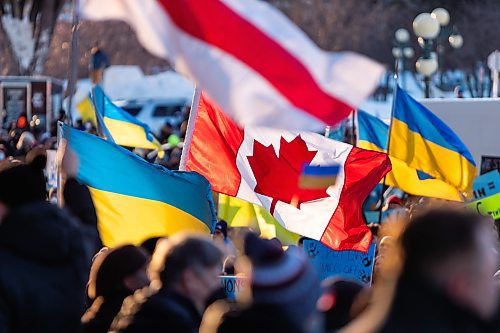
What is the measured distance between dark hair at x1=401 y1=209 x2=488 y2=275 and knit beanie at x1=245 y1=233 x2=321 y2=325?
1.87ft

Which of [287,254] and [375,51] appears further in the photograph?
[375,51]

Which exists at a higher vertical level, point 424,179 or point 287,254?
A: point 287,254

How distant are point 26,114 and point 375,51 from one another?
24436 mm

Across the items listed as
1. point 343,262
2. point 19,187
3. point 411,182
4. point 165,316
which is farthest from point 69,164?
point 411,182

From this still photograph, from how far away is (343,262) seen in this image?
32.4 feet

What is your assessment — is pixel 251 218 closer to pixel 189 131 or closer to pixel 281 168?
pixel 281 168

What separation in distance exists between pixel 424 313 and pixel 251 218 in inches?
298

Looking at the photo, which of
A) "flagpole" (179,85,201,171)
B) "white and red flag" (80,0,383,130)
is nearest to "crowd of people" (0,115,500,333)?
"white and red flag" (80,0,383,130)

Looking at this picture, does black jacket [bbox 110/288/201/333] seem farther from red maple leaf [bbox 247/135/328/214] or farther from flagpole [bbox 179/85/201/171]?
red maple leaf [bbox 247/135/328/214]

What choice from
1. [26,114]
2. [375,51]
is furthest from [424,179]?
[375,51]

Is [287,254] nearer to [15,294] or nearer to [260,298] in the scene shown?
[260,298]

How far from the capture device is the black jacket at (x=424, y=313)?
3684mm

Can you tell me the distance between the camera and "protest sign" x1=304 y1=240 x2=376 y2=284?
382 inches

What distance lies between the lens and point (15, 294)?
4883 millimetres
